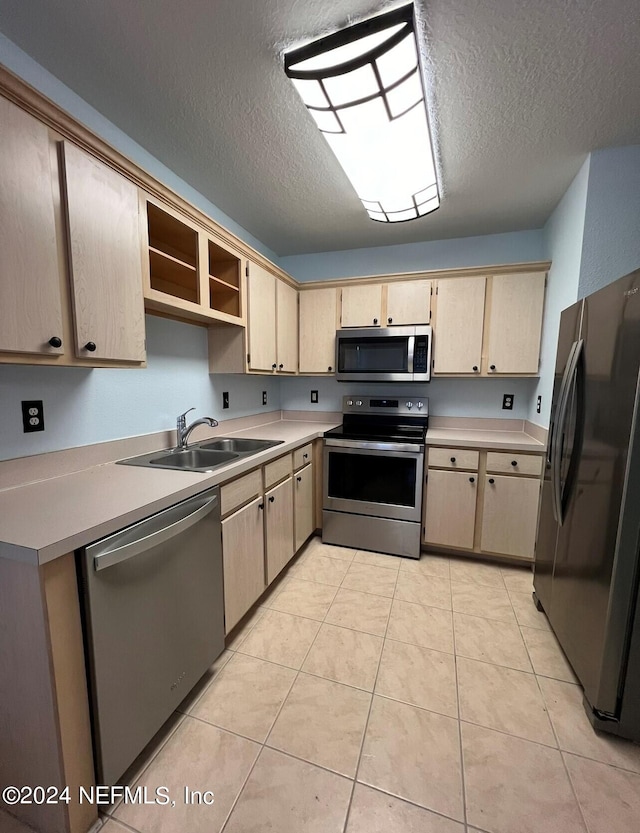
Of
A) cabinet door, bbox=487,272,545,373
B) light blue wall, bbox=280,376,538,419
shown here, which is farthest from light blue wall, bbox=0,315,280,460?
cabinet door, bbox=487,272,545,373

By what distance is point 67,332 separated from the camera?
46.4 inches

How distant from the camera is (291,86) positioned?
1402 mm

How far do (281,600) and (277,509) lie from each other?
0.54 metres

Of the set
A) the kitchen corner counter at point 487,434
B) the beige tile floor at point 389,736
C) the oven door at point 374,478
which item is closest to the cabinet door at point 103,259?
the beige tile floor at point 389,736

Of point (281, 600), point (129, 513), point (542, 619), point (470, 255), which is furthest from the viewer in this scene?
point (470, 255)

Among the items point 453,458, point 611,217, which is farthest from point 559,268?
point 453,458

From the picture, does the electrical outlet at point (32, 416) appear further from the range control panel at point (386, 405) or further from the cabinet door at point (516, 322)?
the cabinet door at point (516, 322)

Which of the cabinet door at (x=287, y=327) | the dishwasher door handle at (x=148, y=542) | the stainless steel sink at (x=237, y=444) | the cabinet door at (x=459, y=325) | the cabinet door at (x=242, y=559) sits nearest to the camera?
the dishwasher door handle at (x=148, y=542)

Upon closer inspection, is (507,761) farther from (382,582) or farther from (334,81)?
(334,81)

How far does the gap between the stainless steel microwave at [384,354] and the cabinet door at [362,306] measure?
3.4 inches

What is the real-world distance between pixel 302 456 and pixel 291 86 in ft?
6.45

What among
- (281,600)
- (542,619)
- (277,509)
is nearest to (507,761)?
(542,619)

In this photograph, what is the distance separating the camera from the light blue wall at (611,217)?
176 centimetres

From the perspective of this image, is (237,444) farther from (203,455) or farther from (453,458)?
(453,458)
